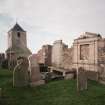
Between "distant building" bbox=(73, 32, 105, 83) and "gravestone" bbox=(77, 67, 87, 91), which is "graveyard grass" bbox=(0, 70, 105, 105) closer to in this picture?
"gravestone" bbox=(77, 67, 87, 91)

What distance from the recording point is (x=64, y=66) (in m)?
17.4

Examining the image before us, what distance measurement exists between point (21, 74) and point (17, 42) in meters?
20.7

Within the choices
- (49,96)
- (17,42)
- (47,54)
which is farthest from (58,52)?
(17,42)

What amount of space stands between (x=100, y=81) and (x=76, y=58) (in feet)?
12.6

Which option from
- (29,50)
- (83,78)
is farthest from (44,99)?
(29,50)

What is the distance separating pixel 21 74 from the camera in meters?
10.2

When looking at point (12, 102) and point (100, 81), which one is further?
point (100, 81)

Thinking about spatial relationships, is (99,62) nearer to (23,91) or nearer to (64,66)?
(64,66)

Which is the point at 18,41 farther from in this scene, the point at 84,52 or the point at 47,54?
the point at 84,52

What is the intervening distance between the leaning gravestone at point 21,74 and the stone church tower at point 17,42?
58.9 ft

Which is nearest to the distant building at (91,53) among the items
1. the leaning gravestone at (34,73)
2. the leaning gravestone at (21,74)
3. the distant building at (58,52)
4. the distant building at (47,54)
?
the distant building at (58,52)

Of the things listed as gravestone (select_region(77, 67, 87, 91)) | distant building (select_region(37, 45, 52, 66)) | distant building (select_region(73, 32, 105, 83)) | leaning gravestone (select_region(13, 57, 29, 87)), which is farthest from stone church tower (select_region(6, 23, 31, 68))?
gravestone (select_region(77, 67, 87, 91))

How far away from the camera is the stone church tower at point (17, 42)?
28594mm

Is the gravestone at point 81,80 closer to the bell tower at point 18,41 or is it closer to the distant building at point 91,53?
the distant building at point 91,53
